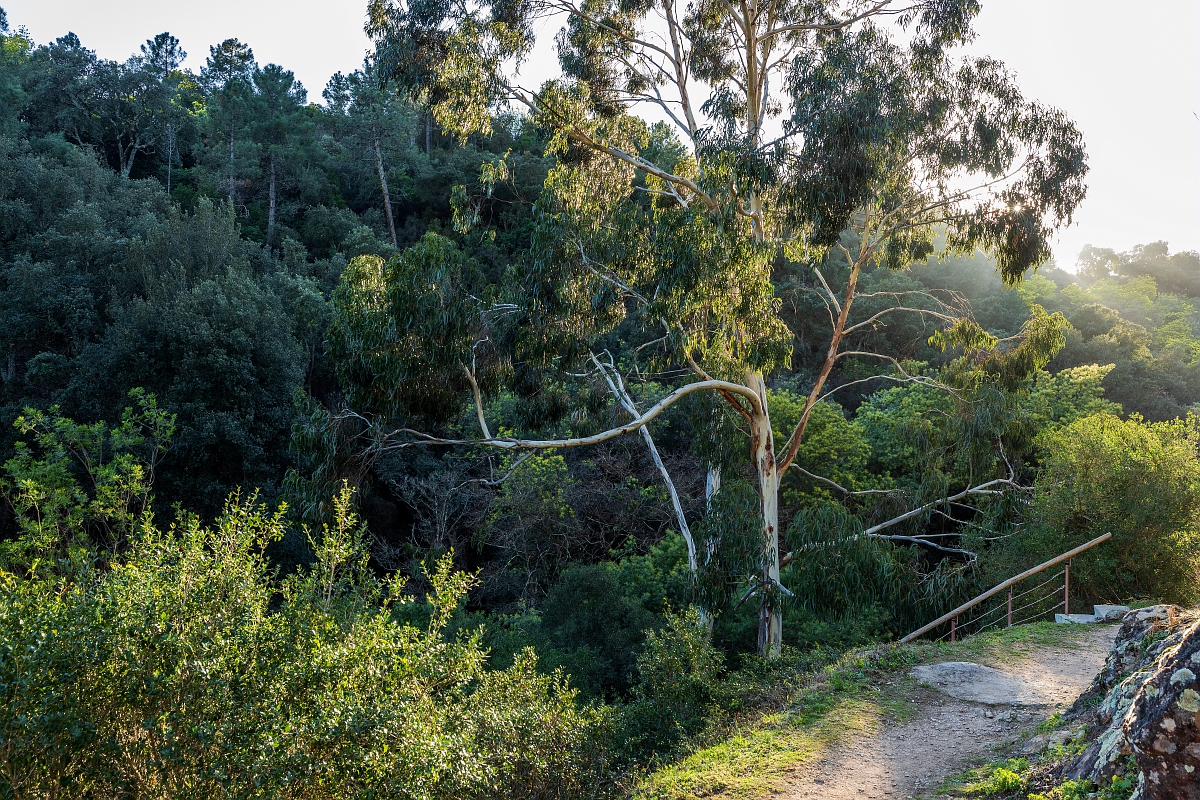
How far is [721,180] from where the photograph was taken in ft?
33.3

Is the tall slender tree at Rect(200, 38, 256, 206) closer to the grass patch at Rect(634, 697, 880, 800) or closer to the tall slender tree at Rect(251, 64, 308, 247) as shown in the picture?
the tall slender tree at Rect(251, 64, 308, 247)

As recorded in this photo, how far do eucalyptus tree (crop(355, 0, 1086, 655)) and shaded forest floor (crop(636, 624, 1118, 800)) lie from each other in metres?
3.54

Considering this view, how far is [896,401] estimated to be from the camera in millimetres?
18422

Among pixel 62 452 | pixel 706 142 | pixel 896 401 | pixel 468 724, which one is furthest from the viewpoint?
pixel 896 401

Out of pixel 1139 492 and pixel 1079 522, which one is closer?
pixel 1139 492

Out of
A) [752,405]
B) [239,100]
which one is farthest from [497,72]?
[239,100]

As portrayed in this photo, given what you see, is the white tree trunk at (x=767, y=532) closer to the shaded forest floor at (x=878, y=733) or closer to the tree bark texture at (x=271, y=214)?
the shaded forest floor at (x=878, y=733)

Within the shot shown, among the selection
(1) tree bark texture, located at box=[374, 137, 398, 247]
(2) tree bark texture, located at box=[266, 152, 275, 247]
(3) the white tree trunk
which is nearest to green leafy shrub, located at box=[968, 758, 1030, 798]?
(3) the white tree trunk

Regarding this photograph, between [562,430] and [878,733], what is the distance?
12.5 meters

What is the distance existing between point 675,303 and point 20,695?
6.97 m

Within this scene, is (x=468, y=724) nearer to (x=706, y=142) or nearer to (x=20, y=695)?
(x=20, y=695)

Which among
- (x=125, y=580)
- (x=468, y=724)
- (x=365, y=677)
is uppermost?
(x=125, y=580)

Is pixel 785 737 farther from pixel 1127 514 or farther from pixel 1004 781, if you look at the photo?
pixel 1127 514

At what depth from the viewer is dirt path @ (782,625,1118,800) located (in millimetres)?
4676
